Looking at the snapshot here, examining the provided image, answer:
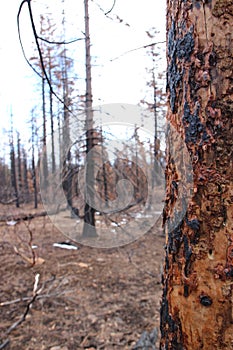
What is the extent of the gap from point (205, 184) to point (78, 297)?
371 centimetres

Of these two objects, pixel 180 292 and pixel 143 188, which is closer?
pixel 180 292

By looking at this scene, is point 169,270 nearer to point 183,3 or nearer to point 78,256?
point 183,3

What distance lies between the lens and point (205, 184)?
0.71m

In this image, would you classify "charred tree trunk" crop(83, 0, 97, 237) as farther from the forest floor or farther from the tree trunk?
the tree trunk

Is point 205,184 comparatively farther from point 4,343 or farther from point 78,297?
point 78,297

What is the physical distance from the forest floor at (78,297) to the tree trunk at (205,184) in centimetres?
238

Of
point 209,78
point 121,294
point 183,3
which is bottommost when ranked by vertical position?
point 121,294

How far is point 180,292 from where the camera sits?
2.45 ft

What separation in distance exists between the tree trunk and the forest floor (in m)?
2.38

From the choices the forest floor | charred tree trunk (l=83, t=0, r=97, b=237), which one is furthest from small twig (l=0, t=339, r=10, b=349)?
charred tree trunk (l=83, t=0, r=97, b=237)

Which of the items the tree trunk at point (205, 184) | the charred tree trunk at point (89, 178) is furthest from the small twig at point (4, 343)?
the charred tree trunk at point (89, 178)

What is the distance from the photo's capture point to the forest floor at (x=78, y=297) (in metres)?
3.00

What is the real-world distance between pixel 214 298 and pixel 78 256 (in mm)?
5326

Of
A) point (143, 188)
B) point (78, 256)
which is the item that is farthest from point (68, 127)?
point (78, 256)
